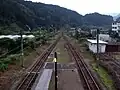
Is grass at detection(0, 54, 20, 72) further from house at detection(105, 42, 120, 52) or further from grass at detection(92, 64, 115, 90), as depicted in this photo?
house at detection(105, 42, 120, 52)

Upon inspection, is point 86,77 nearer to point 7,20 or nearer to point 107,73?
point 107,73

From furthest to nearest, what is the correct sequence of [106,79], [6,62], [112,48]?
1. [112,48]
2. [6,62]
3. [106,79]

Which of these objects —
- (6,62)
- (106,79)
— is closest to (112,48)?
(6,62)

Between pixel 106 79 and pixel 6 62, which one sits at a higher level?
pixel 6 62

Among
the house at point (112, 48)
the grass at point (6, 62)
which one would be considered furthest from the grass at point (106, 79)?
the house at point (112, 48)

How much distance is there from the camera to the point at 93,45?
35594 millimetres

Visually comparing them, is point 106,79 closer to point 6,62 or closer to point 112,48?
point 6,62

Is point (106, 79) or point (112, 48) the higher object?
point (112, 48)

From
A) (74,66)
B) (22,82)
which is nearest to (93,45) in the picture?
(74,66)

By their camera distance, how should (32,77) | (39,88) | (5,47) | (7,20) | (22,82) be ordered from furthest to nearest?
(7,20) < (5,47) < (32,77) < (22,82) < (39,88)

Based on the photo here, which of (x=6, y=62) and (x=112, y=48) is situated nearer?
(x=6, y=62)

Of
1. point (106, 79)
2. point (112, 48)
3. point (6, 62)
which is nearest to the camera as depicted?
point (106, 79)

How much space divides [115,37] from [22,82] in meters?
47.4

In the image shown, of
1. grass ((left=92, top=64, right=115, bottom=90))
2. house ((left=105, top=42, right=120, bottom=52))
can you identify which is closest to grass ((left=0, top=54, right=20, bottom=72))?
grass ((left=92, top=64, right=115, bottom=90))
